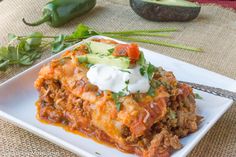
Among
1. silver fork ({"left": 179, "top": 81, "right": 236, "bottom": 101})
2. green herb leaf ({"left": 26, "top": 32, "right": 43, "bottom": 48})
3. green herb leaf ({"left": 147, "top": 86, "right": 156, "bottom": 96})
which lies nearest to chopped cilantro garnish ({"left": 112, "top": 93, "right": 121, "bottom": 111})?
green herb leaf ({"left": 147, "top": 86, "right": 156, "bottom": 96})

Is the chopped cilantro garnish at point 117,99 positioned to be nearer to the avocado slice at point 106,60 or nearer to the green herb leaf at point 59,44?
the avocado slice at point 106,60

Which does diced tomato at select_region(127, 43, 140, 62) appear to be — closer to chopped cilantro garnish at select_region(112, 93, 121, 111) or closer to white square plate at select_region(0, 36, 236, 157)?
chopped cilantro garnish at select_region(112, 93, 121, 111)

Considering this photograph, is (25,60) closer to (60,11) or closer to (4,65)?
(4,65)

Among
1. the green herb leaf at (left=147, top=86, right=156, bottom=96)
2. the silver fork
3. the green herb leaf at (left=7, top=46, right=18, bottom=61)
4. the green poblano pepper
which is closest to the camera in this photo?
the green herb leaf at (left=147, top=86, right=156, bottom=96)

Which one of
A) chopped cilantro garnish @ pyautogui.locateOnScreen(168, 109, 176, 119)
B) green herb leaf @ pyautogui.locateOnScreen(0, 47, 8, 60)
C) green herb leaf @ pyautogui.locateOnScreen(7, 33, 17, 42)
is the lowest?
green herb leaf @ pyautogui.locateOnScreen(7, 33, 17, 42)

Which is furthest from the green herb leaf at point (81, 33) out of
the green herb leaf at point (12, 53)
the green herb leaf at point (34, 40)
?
the green herb leaf at point (12, 53)

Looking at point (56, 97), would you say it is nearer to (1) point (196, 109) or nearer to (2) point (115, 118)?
(2) point (115, 118)

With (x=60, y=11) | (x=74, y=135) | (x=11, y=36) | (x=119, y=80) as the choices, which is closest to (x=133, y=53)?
(x=119, y=80)
